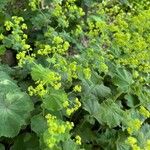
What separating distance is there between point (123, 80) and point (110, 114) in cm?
33

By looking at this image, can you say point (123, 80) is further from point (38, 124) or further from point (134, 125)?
point (38, 124)

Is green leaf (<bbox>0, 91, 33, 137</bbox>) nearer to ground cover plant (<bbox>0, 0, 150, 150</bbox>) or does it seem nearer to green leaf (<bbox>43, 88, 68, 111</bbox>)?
ground cover plant (<bbox>0, 0, 150, 150</bbox>)

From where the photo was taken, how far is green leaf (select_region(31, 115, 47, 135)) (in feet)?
8.91

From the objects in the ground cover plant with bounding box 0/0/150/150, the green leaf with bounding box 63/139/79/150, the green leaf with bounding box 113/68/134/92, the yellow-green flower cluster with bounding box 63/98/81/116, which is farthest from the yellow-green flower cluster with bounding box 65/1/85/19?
the green leaf with bounding box 63/139/79/150

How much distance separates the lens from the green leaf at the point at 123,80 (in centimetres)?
320

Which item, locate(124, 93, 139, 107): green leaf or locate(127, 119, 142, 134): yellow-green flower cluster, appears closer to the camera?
locate(127, 119, 142, 134): yellow-green flower cluster

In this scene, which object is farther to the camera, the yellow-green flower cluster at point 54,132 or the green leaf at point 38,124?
the green leaf at point 38,124

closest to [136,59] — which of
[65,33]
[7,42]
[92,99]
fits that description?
[92,99]

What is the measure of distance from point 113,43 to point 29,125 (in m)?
1.03

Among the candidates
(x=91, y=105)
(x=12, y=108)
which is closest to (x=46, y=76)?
(x=12, y=108)

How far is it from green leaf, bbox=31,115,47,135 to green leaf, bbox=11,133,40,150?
167 millimetres

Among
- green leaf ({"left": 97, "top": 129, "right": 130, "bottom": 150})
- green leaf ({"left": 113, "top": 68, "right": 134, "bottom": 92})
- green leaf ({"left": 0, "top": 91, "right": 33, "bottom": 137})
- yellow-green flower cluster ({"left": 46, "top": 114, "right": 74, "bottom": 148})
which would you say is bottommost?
green leaf ({"left": 97, "top": 129, "right": 130, "bottom": 150})

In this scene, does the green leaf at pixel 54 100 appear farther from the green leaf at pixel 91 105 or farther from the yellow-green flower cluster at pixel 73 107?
the green leaf at pixel 91 105

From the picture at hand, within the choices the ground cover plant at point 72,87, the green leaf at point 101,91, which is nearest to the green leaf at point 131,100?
the ground cover plant at point 72,87
